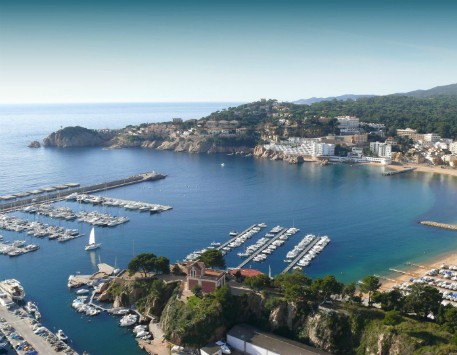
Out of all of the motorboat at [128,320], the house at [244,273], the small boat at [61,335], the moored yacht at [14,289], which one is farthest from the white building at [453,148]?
the small boat at [61,335]

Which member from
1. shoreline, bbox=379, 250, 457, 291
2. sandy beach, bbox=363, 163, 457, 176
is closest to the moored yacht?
shoreline, bbox=379, 250, 457, 291

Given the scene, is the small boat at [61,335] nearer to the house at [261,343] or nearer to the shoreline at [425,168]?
the house at [261,343]

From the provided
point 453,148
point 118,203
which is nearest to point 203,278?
point 118,203

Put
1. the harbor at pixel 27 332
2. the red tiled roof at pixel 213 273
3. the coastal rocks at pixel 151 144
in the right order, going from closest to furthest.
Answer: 1. the harbor at pixel 27 332
2. the red tiled roof at pixel 213 273
3. the coastal rocks at pixel 151 144

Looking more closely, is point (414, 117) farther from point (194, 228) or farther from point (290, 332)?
point (290, 332)

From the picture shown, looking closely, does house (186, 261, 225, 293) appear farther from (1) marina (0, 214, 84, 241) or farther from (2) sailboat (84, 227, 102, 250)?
(1) marina (0, 214, 84, 241)

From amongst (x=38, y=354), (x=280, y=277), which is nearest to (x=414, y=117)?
(x=280, y=277)
